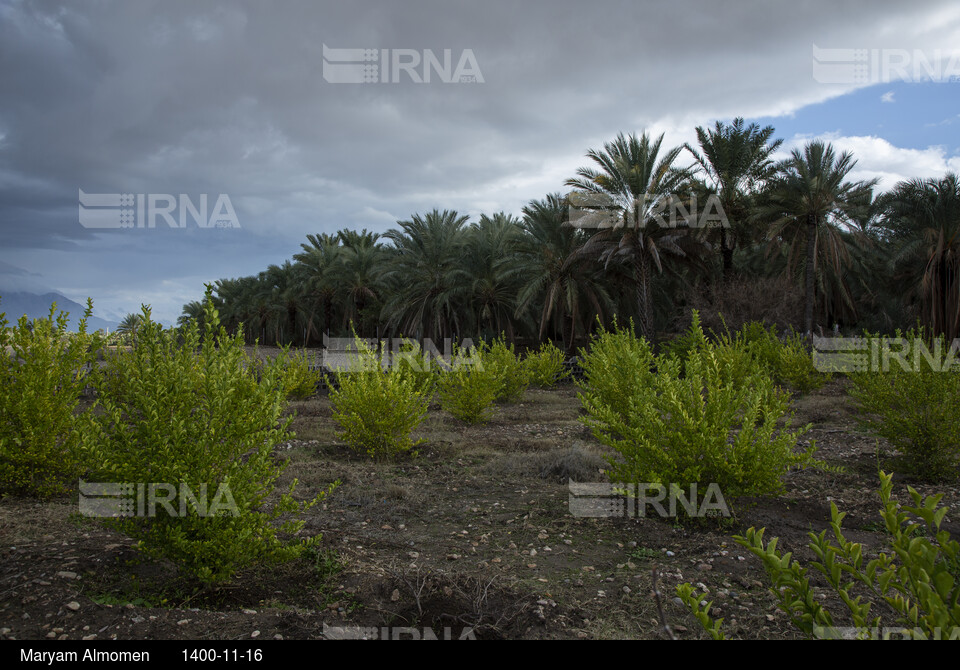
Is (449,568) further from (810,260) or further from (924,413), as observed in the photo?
(810,260)

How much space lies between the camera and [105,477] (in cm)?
340

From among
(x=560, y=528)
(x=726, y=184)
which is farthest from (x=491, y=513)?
(x=726, y=184)

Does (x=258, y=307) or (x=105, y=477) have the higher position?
(x=258, y=307)

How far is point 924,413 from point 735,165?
18612 millimetres

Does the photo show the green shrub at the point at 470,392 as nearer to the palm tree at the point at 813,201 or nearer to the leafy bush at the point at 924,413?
the leafy bush at the point at 924,413

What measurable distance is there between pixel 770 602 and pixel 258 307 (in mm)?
43882

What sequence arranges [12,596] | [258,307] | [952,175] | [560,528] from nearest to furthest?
[12,596] < [560,528] < [952,175] < [258,307]

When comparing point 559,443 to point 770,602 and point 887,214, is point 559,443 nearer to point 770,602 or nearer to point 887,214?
→ point 770,602

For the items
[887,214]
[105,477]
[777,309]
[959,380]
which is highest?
[887,214]

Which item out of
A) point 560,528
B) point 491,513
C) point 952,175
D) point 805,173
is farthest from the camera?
point 952,175

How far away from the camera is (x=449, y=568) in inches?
155

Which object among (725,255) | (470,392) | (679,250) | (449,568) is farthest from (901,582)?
(725,255)

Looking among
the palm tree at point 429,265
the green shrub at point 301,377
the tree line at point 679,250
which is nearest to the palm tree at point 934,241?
the tree line at point 679,250

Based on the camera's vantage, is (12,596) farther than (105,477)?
No
